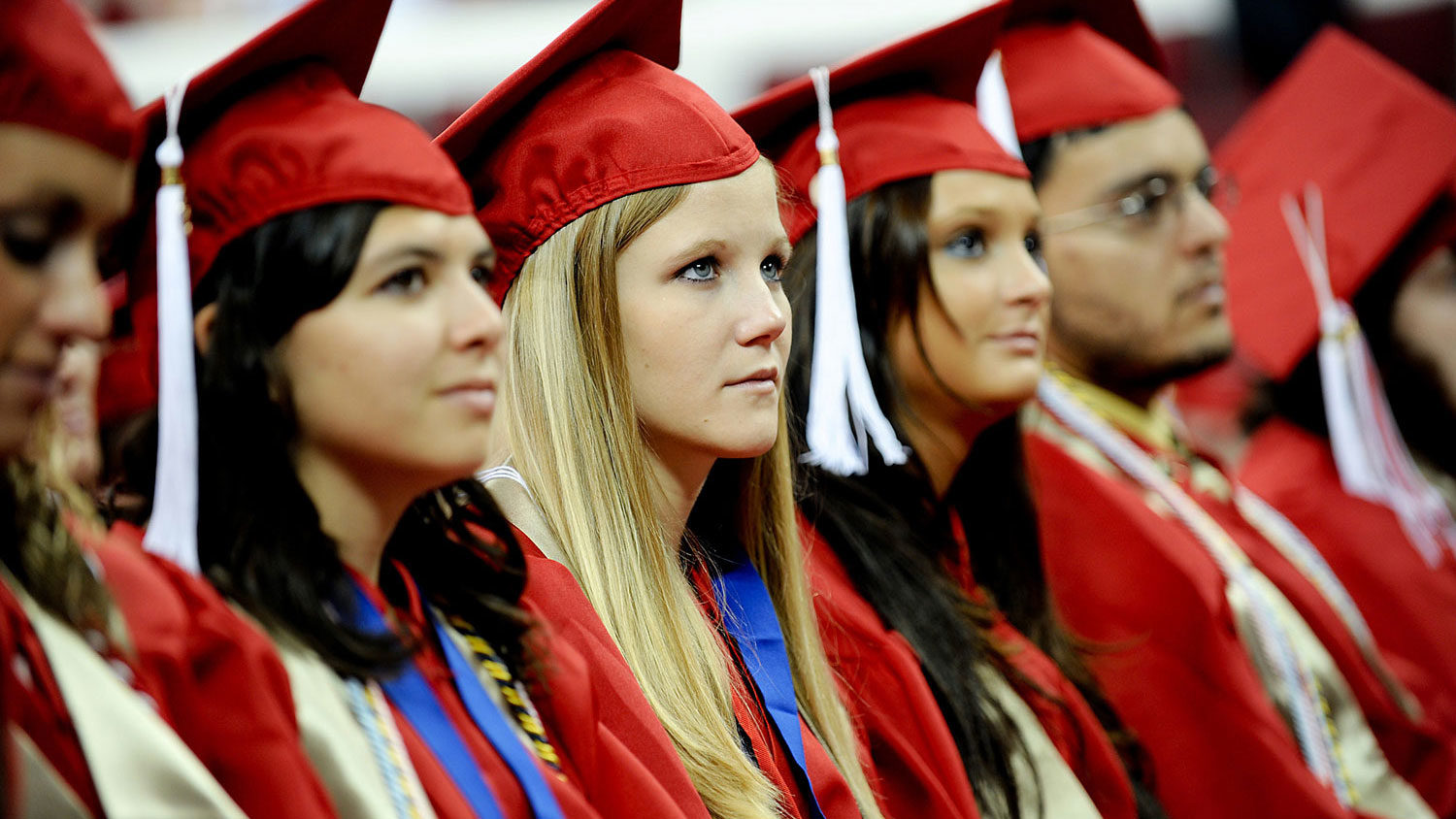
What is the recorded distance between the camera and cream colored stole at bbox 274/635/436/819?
52.6 inches

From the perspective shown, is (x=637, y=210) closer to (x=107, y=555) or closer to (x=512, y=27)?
(x=107, y=555)

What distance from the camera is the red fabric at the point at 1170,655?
265cm

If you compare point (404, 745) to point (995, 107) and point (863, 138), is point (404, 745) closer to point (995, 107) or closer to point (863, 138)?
point (863, 138)

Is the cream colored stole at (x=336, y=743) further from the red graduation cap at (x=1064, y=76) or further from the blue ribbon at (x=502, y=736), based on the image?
the red graduation cap at (x=1064, y=76)

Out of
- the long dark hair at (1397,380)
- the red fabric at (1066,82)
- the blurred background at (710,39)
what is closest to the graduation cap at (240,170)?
the red fabric at (1066,82)

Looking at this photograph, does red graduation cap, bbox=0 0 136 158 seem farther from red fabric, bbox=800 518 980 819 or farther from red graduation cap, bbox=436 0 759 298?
red fabric, bbox=800 518 980 819

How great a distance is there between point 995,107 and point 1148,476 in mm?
797

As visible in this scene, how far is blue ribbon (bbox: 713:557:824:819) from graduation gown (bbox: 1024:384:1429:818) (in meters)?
0.79

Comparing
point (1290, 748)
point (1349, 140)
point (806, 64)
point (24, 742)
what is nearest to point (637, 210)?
point (24, 742)

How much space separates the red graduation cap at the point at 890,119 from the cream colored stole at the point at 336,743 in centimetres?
121

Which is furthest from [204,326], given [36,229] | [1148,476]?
[1148,476]

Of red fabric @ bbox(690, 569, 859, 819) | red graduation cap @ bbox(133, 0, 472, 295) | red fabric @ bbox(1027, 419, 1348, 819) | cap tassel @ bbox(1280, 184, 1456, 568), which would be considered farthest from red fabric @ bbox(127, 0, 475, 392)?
cap tassel @ bbox(1280, 184, 1456, 568)

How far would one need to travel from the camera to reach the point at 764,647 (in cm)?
210

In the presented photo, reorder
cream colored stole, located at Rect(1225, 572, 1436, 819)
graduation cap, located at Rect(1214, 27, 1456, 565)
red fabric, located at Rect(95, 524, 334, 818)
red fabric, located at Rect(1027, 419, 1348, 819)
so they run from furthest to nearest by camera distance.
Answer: graduation cap, located at Rect(1214, 27, 1456, 565) < cream colored stole, located at Rect(1225, 572, 1436, 819) < red fabric, located at Rect(1027, 419, 1348, 819) < red fabric, located at Rect(95, 524, 334, 818)
